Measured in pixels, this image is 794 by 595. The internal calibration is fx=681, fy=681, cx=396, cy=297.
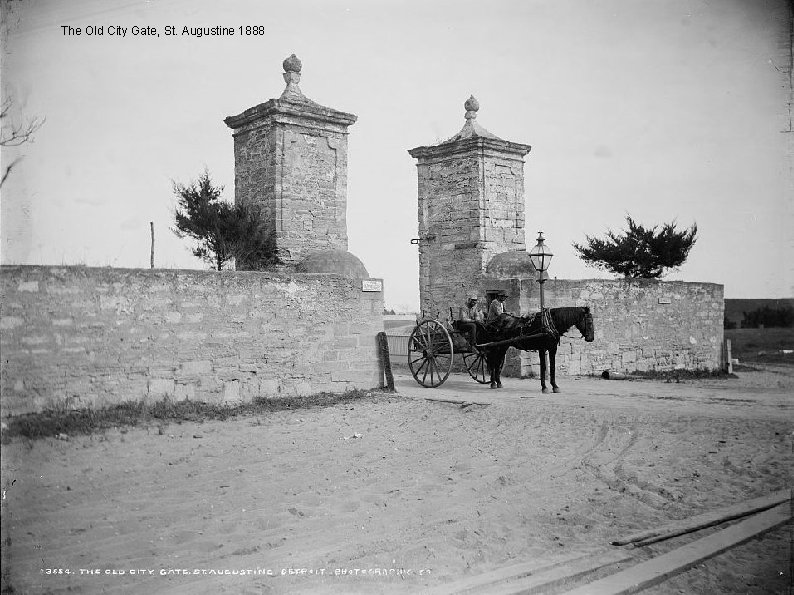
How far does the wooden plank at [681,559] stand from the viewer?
425 centimetres

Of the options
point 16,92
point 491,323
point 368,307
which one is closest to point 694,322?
point 491,323

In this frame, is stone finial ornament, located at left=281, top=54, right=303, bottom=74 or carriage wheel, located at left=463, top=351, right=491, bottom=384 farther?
stone finial ornament, located at left=281, top=54, right=303, bottom=74

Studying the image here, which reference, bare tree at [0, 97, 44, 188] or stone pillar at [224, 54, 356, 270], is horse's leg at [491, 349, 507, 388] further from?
bare tree at [0, 97, 44, 188]

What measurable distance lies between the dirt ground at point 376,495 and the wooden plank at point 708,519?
0.34ft

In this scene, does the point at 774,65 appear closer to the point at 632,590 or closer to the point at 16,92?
the point at 632,590

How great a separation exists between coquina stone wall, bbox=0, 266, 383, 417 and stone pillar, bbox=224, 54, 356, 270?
115 inches

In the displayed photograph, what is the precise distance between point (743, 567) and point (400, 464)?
3367 millimetres

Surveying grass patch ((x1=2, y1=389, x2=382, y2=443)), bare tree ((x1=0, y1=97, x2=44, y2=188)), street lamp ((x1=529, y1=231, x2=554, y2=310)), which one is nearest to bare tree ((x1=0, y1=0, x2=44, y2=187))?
bare tree ((x1=0, y1=97, x2=44, y2=188))

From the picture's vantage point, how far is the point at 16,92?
5383 millimetres

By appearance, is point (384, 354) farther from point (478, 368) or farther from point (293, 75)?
point (293, 75)

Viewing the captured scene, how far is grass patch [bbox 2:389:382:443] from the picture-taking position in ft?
23.4

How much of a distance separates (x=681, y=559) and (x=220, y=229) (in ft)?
34.4

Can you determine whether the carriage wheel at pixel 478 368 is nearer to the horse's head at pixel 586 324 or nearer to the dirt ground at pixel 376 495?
the horse's head at pixel 586 324

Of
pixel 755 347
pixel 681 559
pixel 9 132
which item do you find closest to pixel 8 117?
pixel 9 132
